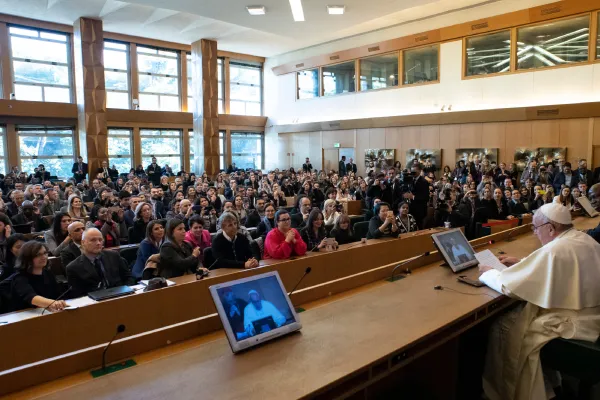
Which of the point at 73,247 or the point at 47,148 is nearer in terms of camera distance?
the point at 73,247

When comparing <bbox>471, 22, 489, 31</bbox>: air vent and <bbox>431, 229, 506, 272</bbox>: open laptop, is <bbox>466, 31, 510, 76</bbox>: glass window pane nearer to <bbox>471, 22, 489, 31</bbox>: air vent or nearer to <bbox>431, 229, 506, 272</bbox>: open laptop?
<bbox>471, 22, 489, 31</bbox>: air vent

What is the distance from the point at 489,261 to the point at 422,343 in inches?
62.1

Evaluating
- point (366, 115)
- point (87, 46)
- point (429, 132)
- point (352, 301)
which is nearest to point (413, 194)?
point (352, 301)

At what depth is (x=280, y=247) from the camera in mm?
4602

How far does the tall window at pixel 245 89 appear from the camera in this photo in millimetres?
24234

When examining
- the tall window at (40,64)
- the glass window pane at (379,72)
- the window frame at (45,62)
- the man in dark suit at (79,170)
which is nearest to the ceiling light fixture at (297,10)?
the glass window pane at (379,72)

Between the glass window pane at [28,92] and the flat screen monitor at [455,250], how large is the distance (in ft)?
60.5

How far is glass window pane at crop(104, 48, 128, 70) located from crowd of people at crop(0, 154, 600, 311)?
8.50m

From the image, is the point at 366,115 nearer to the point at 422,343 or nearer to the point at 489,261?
the point at 489,261

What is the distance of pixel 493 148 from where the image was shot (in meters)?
16.0

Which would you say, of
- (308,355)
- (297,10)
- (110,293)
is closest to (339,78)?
(297,10)

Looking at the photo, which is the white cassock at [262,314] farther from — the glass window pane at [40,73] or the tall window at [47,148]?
the glass window pane at [40,73]

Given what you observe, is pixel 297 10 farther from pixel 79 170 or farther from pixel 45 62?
pixel 45 62

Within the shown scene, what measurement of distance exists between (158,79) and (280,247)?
1903 cm
